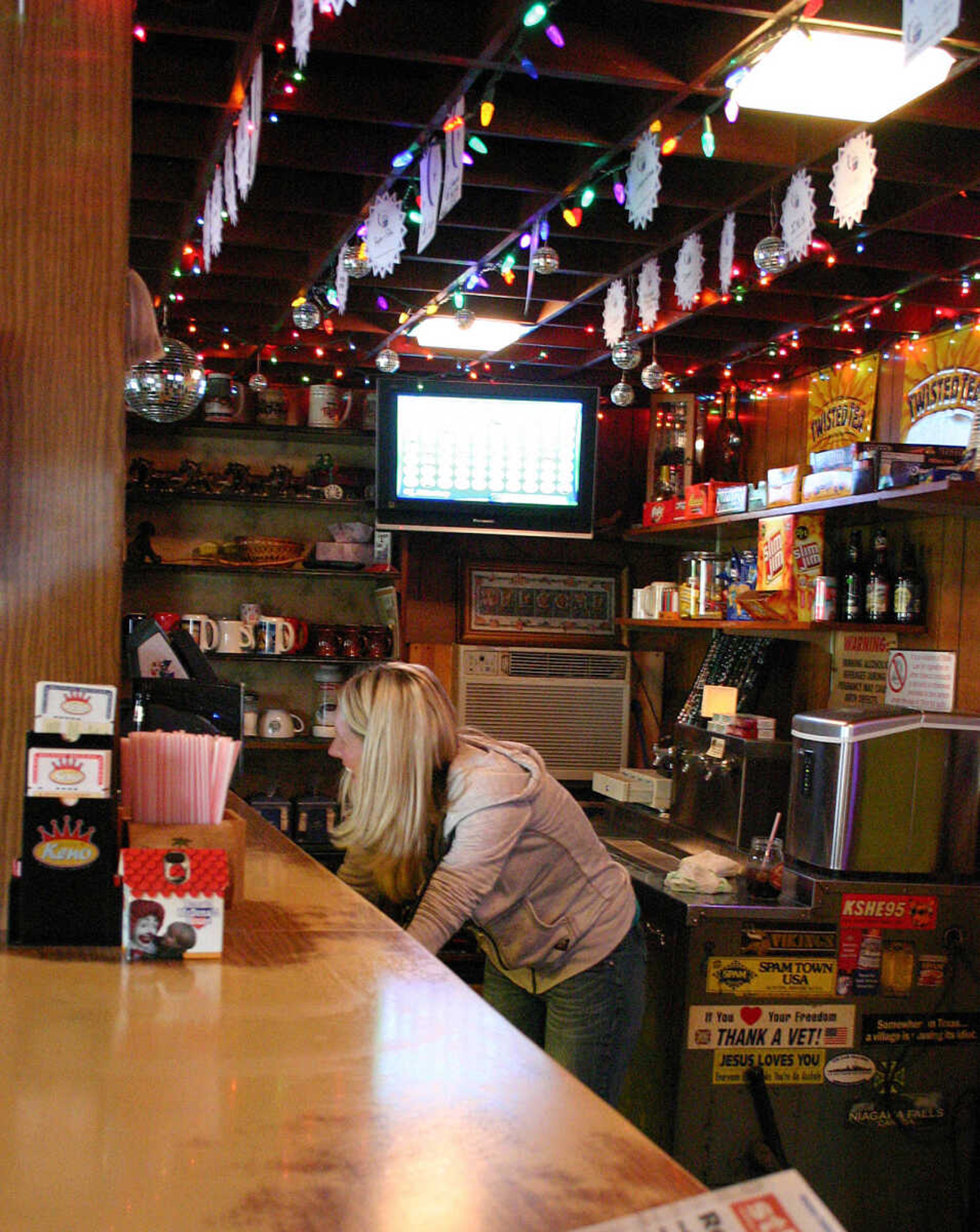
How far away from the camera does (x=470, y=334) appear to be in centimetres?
530

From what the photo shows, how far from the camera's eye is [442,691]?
2.50m

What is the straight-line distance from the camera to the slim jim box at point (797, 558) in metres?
4.36

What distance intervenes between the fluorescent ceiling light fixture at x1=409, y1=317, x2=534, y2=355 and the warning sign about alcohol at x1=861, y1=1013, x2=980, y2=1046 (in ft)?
9.50

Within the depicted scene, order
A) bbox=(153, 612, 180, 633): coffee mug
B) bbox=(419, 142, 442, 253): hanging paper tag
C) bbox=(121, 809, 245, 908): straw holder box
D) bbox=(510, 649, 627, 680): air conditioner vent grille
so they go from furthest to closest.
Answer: bbox=(510, 649, 627, 680): air conditioner vent grille → bbox=(153, 612, 180, 633): coffee mug → bbox=(419, 142, 442, 253): hanging paper tag → bbox=(121, 809, 245, 908): straw holder box

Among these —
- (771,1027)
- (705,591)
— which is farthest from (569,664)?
(771,1027)

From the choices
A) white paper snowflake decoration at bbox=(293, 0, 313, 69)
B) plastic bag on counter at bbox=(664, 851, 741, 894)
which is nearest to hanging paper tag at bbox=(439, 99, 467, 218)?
white paper snowflake decoration at bbox=(293, 0, 313, 69)

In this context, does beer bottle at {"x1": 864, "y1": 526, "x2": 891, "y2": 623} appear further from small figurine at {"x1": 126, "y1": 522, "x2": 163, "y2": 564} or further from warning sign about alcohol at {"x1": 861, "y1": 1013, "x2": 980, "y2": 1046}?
small figurine at {"x1": 126, "y1": 522, "x2": 163, "y2": 564}

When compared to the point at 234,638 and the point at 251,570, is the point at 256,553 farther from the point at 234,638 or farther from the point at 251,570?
the point at 234,638

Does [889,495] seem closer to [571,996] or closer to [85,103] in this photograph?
[571,996]

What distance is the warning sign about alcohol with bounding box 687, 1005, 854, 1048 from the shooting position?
11.8 ft

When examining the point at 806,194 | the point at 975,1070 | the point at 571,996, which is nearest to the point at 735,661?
the point at 975,1070

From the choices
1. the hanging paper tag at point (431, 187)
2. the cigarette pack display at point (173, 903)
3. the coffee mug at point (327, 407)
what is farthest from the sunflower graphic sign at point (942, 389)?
the cigarette pack display at point (173, 903)

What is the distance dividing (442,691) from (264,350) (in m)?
3.58

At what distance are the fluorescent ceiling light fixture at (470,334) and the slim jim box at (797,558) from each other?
135 centimetres
